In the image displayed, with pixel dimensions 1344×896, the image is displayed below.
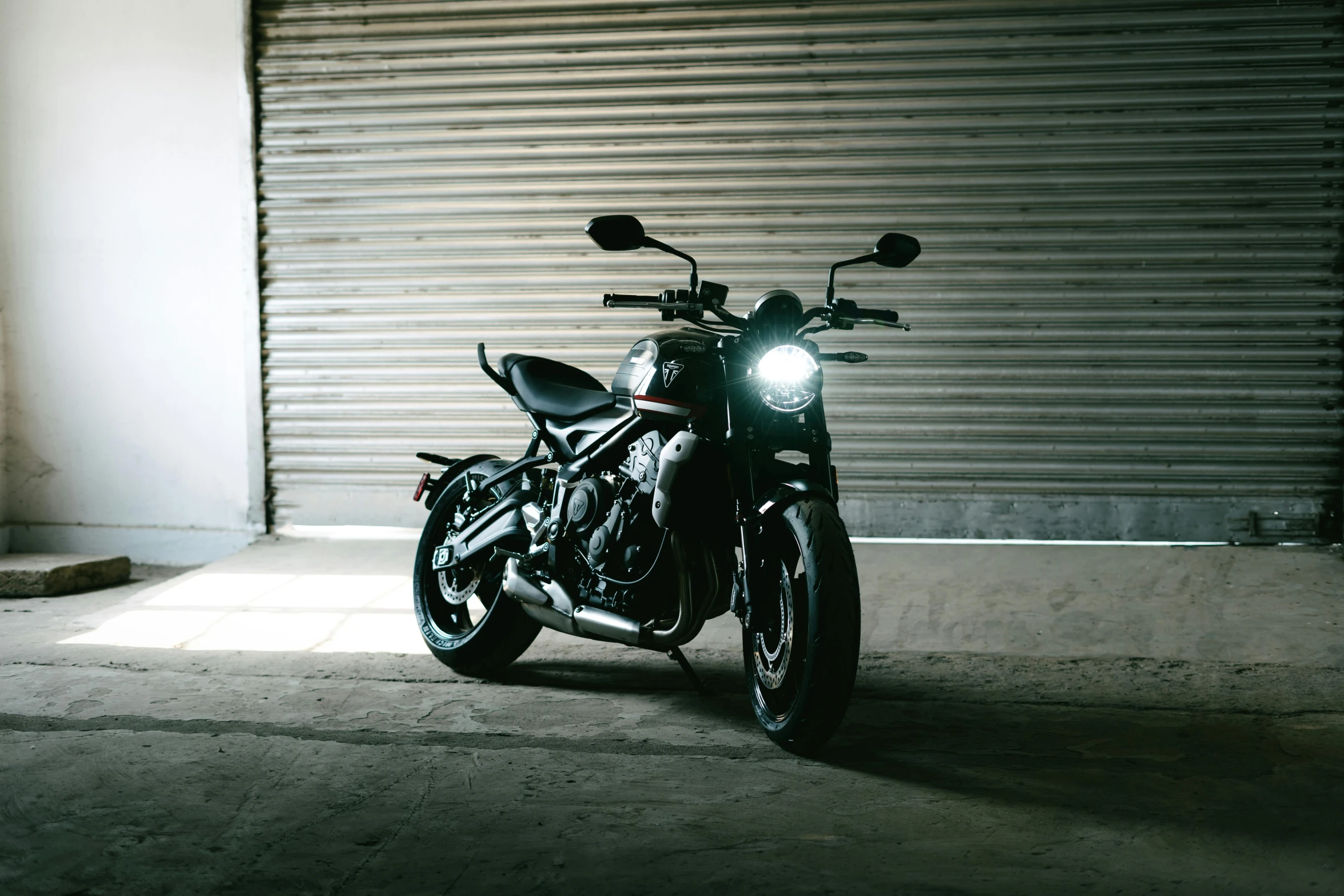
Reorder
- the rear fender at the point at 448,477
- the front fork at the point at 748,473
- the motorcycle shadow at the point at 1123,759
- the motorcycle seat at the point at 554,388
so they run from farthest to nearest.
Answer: the rear fender at the point at 448,477 → the motorcycle seat at the point at 554,388 → the front fork at the point at 748,473 → the motorcycle shadow at the point at 1123,759

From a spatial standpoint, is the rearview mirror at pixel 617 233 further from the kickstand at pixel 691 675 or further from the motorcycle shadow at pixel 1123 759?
the motorcycle shadow at pixel 1123 759

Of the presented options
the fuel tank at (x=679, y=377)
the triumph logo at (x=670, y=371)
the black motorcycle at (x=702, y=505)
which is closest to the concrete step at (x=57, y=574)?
the black motorcycle at (x=702, y=505)

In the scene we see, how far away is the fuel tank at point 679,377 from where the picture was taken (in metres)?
Result: 3.32

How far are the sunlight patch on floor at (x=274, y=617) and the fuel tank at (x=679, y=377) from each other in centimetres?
170

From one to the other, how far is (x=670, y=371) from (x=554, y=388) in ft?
2.19

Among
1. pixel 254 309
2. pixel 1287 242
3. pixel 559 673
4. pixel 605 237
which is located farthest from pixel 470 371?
pixel 1287 242

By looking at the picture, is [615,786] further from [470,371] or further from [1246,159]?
[1246,159]

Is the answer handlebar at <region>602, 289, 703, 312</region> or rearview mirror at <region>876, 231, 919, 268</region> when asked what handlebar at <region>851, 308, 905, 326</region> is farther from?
handlebar at <region>602, 289, 703, 312</region>

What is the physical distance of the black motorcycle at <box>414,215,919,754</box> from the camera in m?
3.06

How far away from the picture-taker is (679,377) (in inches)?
131

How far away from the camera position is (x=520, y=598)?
12.4ft

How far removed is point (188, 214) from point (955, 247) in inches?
180

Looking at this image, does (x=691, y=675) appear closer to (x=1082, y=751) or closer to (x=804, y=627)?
(x=804, y=627)

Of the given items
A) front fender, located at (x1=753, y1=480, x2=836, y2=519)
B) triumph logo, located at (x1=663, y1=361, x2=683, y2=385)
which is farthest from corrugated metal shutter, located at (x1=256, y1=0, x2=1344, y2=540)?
front fender, located at (x1=753, y1=480, x2=836, y2=519)
